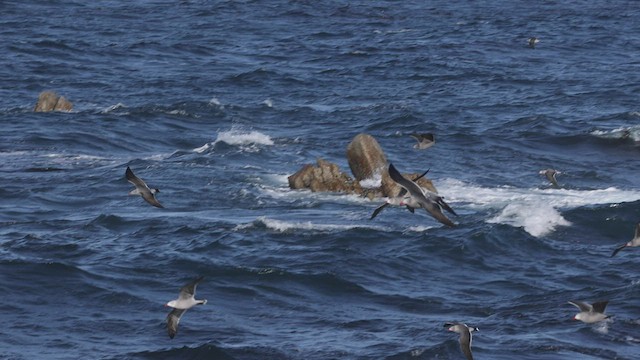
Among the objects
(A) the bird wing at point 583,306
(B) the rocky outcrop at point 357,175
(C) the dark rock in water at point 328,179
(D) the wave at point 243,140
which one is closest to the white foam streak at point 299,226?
(B) the rocky outcrop at point 357,175

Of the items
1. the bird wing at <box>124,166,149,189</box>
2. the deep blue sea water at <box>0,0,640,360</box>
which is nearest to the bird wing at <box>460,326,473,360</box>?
the deep blue sea water at <box>0,0,640,360</box>

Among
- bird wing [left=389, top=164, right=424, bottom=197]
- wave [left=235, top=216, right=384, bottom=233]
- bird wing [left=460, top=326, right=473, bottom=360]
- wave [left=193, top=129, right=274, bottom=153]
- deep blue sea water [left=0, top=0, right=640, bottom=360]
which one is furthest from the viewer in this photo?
wave [left=193, top=129, right=274, bottom=153]

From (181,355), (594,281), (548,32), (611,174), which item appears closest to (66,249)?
(181,355)

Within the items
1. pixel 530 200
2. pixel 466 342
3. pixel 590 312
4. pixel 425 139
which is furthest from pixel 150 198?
pixel 530 200

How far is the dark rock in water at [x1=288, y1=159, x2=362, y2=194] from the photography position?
38.7m

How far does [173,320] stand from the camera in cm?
2653

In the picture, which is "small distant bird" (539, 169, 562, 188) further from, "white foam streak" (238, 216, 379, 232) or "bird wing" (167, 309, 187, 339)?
"bird wing" (167, 309, 187, 339)

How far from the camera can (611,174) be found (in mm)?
42531

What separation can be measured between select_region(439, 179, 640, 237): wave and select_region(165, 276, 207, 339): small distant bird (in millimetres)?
11734

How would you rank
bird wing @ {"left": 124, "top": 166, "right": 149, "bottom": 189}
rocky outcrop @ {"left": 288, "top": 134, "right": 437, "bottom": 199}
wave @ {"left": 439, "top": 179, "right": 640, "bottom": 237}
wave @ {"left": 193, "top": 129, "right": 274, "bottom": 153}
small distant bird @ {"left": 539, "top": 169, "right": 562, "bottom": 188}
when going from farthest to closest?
wave @ {"left": 193, "top": 129, "right": 274, "bottom": 153}, small distant bird @ {"left": 539, "top": 169, "right": 562, "bottom": 188}, rocky outcrop @ {"left": 288, "top": 134, "right": 437, "bottom": 199}, wave @ {"left": 439, "top": 179, "right": 640, "bottom": 237}, bird wing @ {"left": 124, "top": 166, "right": 149, "bottom": 189}

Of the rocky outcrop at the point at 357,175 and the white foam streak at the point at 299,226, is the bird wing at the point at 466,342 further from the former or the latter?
the rocky outcrop at the point at 357,175

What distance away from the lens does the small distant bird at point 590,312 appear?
26.4 metres

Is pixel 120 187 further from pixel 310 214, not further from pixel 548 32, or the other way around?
pixel 548 32

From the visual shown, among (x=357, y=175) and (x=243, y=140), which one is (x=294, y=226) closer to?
(x=357, y=175)
